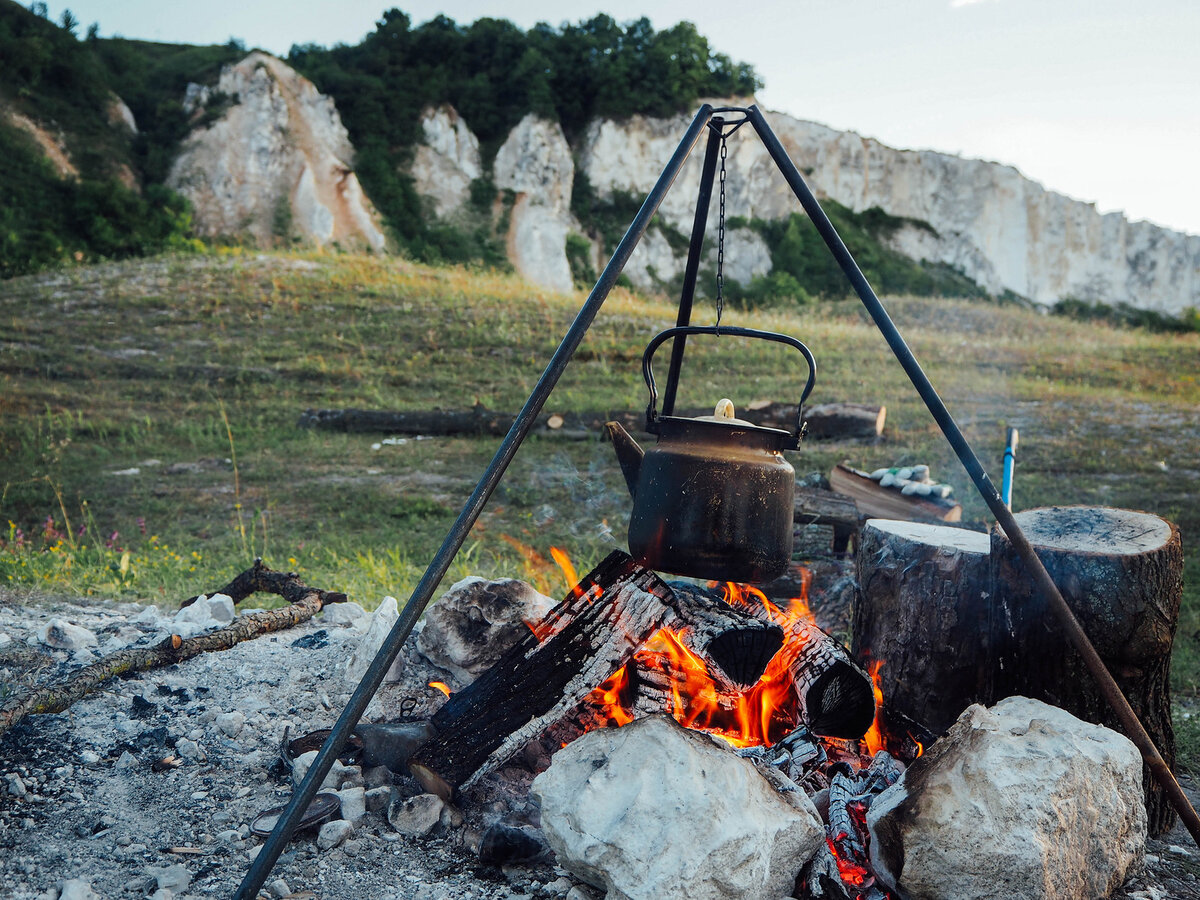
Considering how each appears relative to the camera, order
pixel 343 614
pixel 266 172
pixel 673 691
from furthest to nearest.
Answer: pixel 266 172, pixel 343 614, pixel 673 691

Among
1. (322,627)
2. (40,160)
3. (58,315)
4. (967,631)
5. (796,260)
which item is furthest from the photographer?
(796,260)

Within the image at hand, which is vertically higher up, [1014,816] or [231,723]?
[1014,816]

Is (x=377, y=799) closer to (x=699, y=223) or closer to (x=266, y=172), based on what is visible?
(x=699, y=223)

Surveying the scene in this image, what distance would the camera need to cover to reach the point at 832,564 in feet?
16.7

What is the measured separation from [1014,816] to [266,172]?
28.7m

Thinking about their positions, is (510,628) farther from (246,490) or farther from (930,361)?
(930,361)

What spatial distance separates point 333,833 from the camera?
230 centimetres

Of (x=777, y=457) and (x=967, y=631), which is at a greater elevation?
(x=777, y=457)

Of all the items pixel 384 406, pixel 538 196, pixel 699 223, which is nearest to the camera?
pixel 699 223

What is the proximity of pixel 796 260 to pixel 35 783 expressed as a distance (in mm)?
36756

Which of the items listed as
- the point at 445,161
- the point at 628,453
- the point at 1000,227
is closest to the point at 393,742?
the point at 628,453

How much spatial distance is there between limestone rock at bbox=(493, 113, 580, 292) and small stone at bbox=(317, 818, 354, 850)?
96.7ft

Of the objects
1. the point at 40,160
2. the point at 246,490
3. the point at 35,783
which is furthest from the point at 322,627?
the point at 40,160

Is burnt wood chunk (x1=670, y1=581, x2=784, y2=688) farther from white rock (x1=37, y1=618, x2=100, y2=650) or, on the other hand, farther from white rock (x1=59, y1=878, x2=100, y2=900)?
white rock (x1=37, y1=618, x2=100, y2=650)
